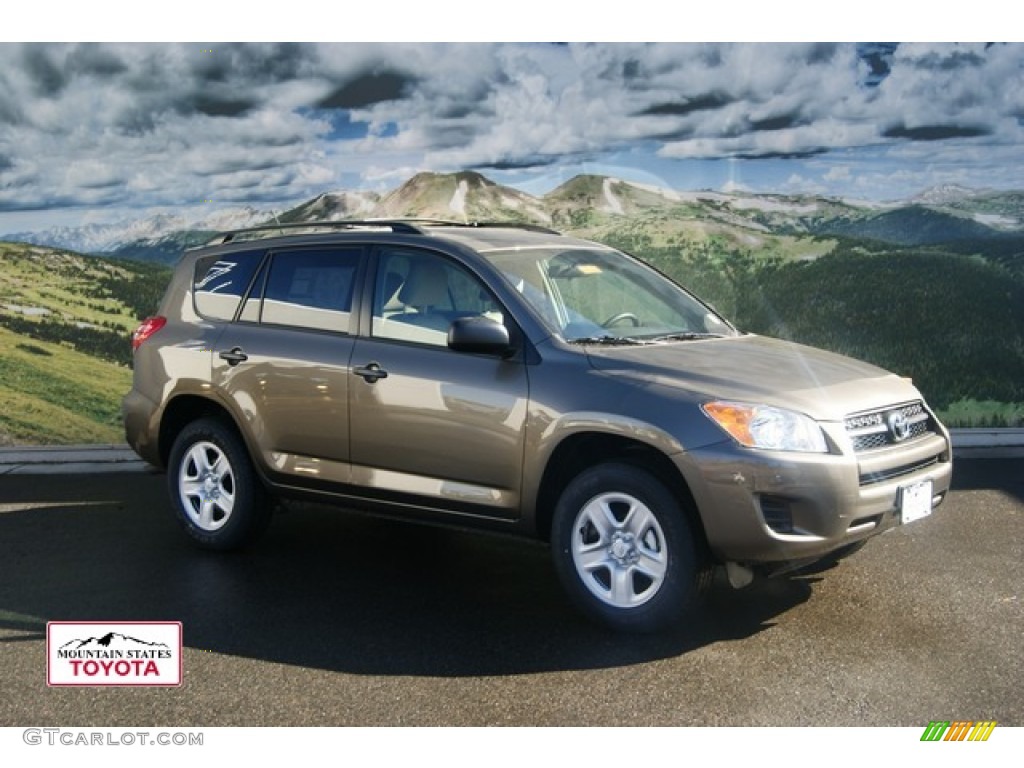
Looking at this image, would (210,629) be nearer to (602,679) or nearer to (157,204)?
(602,679)

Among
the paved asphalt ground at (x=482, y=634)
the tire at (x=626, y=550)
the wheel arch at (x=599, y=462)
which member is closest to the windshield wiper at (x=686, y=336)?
the wheel arch at (x=599, y=462)

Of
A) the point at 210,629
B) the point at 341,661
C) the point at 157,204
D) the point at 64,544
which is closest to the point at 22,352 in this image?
the point at 157,204

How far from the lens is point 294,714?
15.6 ft

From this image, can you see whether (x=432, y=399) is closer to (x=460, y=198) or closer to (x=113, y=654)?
(x=113, y=654)

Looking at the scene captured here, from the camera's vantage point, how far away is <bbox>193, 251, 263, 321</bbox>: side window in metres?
7.34

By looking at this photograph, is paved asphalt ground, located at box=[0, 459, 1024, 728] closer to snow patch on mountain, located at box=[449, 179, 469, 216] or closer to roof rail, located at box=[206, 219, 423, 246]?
roof rail, located at box=[206, 219, 423, 246]

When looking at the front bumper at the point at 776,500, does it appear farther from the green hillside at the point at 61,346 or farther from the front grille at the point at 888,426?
the green hillside at the point at 61,346

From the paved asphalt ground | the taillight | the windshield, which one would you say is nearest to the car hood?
the windshield

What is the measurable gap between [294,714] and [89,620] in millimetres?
1684

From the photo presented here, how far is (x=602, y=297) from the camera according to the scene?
6723mm
